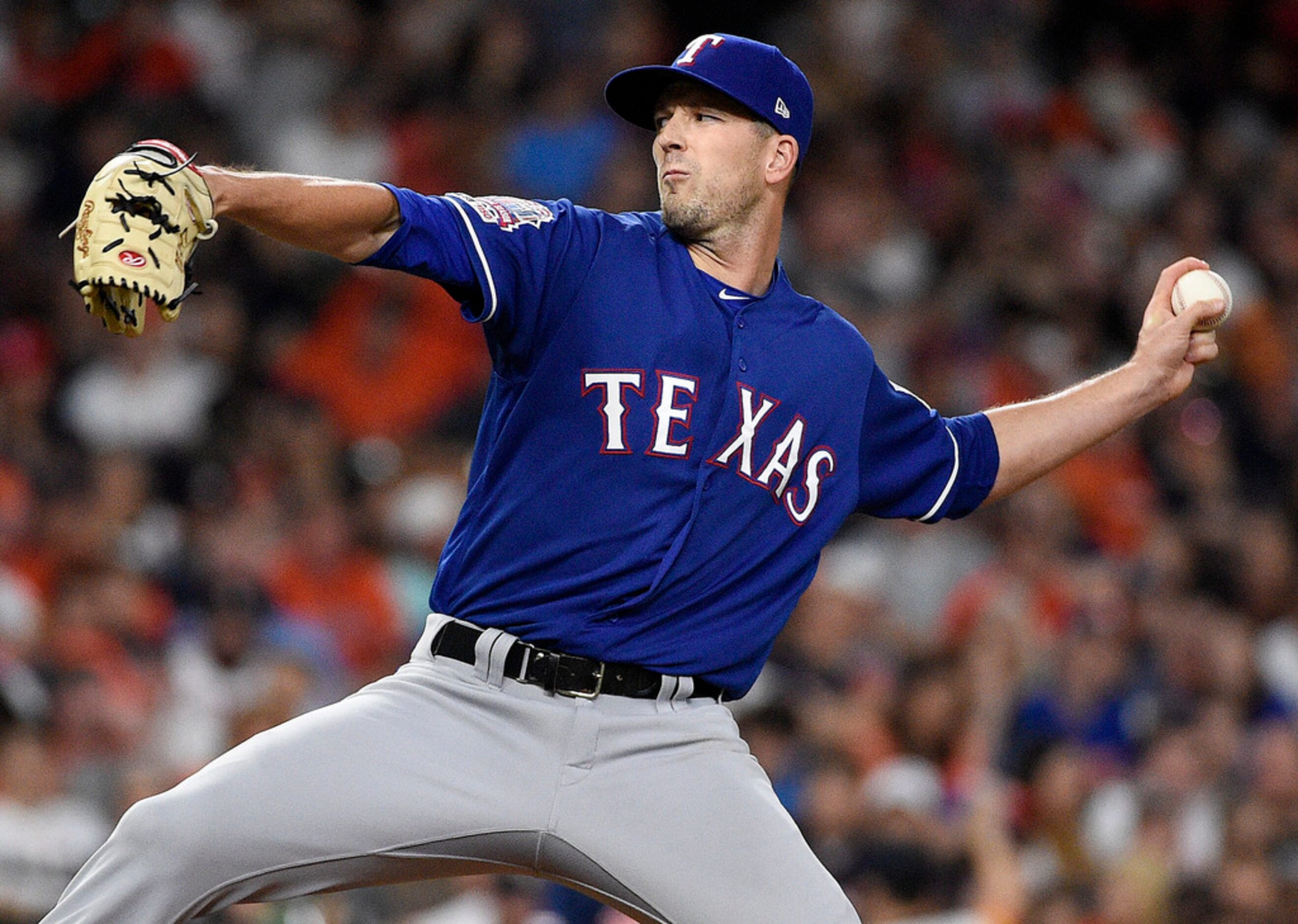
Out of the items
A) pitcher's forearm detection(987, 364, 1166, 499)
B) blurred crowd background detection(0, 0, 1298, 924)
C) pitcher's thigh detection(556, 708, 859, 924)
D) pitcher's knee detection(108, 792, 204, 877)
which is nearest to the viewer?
pitcher's knee detection(108, 792, 204, 877)

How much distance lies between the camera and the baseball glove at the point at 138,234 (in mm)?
2465

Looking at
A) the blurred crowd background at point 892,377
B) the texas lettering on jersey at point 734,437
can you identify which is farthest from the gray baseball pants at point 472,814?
the blurred crowd background at point 892,377

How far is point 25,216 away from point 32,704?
2690 mm

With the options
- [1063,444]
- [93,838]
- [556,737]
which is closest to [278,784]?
[556,737]

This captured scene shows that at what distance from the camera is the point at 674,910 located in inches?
111

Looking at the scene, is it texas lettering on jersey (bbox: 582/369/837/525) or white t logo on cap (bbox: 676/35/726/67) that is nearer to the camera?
texas lettering on jersey (bbox: 582/369/837/525)

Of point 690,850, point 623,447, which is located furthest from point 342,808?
point 623,447

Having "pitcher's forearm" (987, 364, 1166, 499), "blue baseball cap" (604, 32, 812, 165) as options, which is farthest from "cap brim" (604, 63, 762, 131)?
"pitcher's forearm" (987, 364, 1166, 499)

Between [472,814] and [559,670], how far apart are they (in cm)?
28

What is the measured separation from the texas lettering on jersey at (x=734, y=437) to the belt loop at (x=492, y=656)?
1.18 feet

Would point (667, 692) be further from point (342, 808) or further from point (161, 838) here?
point (161, 838)

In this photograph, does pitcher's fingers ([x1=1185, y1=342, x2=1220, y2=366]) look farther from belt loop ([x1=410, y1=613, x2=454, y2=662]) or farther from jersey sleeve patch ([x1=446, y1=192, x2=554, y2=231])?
belt loop ([x1=410, y1=613, x2=454, y2=662])

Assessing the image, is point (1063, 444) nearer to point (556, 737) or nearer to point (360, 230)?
point (556, 737)

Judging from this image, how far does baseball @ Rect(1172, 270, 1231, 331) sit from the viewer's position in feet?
11.6
